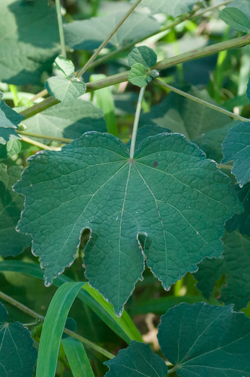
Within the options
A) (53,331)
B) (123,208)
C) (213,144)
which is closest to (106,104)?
(213,144)

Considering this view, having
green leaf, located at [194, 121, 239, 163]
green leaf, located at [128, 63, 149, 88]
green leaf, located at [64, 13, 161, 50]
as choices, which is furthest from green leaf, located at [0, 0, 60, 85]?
green leaf, located at [194, 121, 239, 163]

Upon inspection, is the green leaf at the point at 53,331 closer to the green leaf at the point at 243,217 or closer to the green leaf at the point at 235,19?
the green leaf at the point at 243,217

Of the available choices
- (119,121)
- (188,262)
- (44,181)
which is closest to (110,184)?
(44,181)

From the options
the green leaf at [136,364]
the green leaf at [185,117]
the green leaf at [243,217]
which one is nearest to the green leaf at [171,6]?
the green leaf at [185,117]

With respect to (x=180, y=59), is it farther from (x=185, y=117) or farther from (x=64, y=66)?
(x=185, y=117)

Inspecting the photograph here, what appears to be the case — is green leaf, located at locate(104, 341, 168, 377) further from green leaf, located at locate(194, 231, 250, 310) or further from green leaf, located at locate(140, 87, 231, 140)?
green leaf, located at locate(140, 87, 231, 140)

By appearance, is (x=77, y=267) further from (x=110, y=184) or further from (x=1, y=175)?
→ (x=110, y=184)
